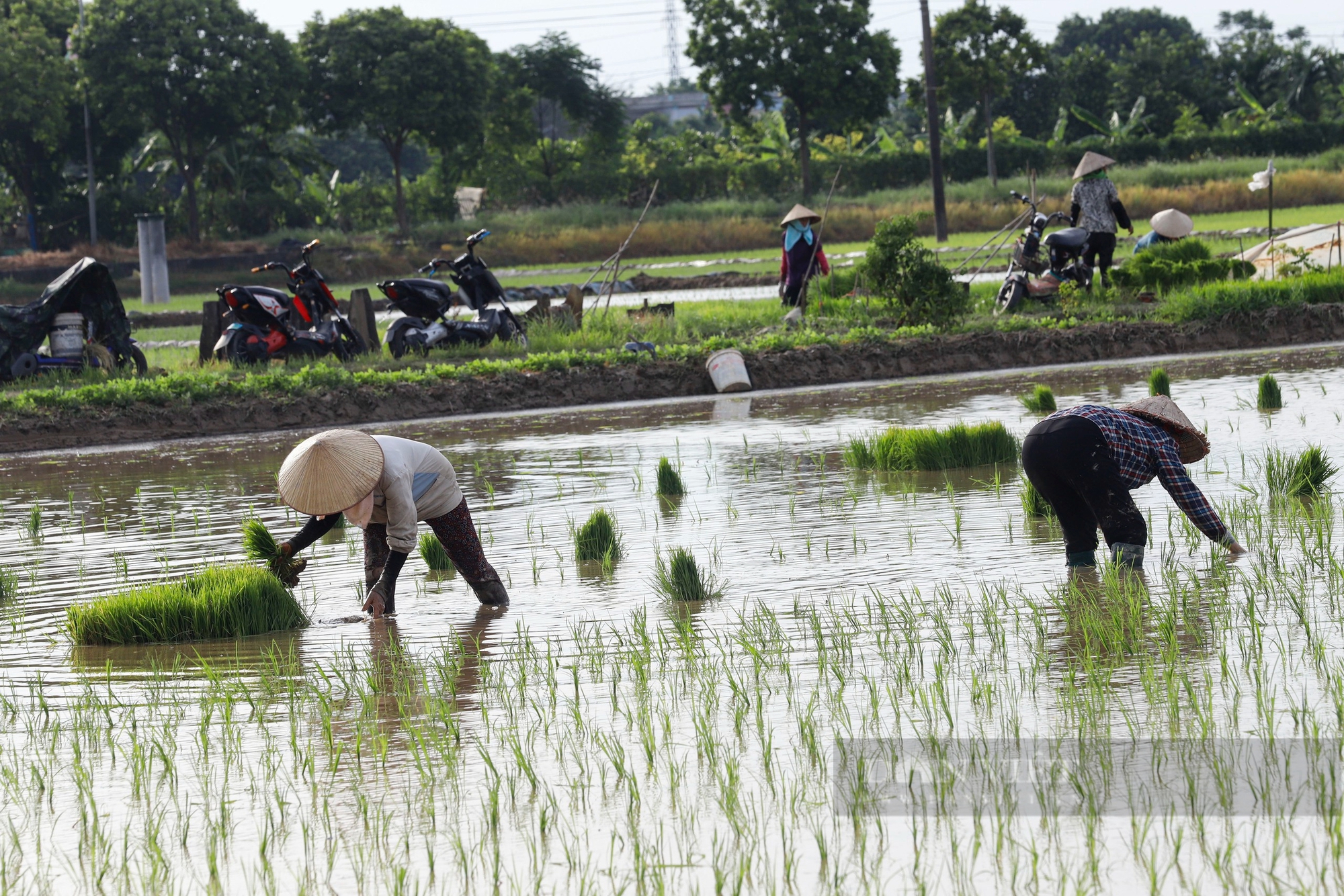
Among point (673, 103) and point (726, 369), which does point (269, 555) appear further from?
point (673, 103)

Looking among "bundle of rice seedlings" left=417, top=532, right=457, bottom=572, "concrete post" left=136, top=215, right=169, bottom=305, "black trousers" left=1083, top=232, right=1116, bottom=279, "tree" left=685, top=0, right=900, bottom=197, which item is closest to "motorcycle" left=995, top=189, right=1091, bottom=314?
"black trousers" left=1083, top=232, right=1116, bottom=279

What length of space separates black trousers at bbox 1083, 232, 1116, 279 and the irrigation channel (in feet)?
30.7

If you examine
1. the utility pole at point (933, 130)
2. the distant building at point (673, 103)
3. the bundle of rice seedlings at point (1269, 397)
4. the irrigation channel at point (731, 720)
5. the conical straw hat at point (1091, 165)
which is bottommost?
the irrigation channel at point (731, 720)

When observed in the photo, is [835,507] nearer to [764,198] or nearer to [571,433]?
[571,433]

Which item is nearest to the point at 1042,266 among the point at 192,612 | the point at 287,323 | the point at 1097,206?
the point at 1097,206

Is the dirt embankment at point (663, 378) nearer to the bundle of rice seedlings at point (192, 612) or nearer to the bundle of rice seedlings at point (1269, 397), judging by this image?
the bundle of rice seedlings at point (1269, 397)

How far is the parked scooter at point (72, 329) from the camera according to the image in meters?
14.9

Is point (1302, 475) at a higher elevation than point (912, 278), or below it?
below

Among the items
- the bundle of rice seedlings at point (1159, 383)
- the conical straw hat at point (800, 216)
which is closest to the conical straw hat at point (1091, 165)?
the conical straw hat at point (800, 216)

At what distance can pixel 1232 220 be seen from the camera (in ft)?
107

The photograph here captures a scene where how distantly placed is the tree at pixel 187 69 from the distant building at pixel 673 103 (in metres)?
80.2

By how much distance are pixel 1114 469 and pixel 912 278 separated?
10165 mm

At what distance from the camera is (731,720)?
4.59 m

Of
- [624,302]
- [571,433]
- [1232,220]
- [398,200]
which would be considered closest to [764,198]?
[398,200]
